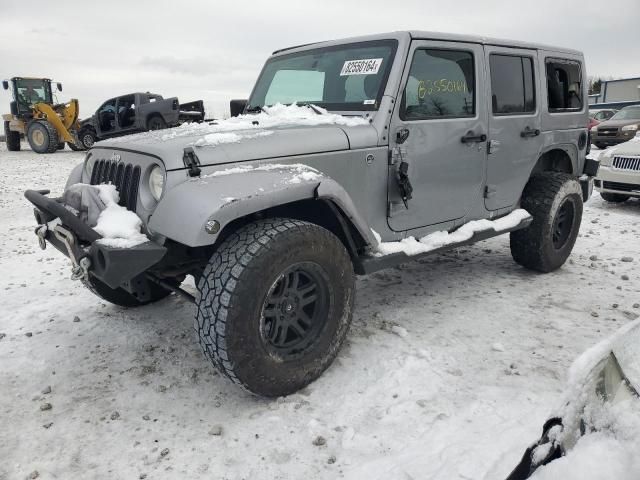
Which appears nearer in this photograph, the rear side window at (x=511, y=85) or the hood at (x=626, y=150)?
the rear side window at (x=511, y=85)

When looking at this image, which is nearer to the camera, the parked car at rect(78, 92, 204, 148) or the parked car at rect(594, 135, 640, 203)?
the parked car at rect(594, 135, 640, 203)

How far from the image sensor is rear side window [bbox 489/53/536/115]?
12.6ft

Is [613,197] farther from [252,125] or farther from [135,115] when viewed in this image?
[135,115]

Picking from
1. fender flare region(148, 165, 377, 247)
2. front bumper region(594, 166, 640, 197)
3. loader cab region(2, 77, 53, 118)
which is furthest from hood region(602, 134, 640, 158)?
loader cab region(2, 77, 53, 118)

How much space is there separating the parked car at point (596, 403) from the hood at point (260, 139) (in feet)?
5.95

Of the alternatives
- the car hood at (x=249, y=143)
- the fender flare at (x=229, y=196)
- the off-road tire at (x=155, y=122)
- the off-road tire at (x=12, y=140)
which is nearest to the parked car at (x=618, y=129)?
the off-road tire at (x=155, y=122)

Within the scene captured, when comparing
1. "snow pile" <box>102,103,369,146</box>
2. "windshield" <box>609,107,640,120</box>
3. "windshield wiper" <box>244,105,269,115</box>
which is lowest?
"snow pile" <box>102,103,369,146</box>

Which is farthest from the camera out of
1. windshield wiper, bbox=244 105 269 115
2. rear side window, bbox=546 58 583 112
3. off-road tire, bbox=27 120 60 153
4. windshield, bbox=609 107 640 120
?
off-road tire, bbox=27 120 60 153

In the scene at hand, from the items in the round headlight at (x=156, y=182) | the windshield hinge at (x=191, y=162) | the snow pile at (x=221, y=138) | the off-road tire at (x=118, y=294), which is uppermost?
the snow pile at (x=221, y=138)

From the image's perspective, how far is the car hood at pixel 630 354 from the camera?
1.29 metres

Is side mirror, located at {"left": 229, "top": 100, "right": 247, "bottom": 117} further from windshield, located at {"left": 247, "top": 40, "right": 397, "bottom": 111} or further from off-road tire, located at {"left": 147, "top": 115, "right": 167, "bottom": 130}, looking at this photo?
off-road tire, located at {"left": 147, "top": 115, "right": 167, "bottom": 130}

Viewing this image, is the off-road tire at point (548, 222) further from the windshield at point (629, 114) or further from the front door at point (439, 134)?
the windshield at point (629, 114)

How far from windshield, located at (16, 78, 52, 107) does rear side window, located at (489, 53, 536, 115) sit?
1974cm

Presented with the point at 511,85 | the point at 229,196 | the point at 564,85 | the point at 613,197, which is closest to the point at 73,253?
the point at 229,196
